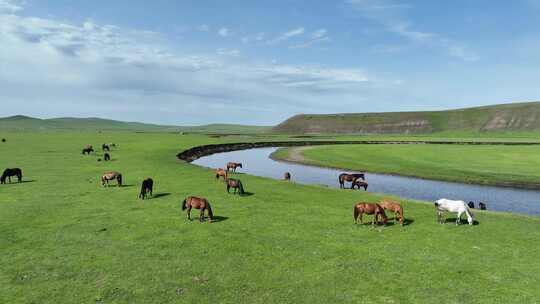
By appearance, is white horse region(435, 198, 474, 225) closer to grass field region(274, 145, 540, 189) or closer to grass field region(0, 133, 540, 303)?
grass field region(0, 133, 540, 303)

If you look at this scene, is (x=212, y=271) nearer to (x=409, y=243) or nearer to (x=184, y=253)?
(x=184, y=253)

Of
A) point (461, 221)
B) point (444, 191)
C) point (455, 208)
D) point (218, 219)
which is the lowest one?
point (444, 191)

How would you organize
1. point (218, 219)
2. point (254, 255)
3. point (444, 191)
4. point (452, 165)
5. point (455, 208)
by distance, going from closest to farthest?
point (254, 255) → point (455, 208) → point (218, 219) → point (444, 191) → point (452, 165)

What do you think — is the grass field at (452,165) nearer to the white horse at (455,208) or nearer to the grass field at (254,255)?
the grass field at (254,255)

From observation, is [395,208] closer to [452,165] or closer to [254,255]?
[254,255]

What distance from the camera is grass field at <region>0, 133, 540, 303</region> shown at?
1214 cm

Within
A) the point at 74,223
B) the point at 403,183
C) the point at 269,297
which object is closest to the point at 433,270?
the point at 269,297

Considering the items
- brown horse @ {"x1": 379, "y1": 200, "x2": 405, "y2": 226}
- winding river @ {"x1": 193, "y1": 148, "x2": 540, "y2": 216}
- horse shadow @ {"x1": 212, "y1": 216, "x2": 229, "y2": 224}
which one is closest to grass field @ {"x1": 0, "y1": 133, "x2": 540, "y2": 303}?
horse shadow @ {"x1": 212, "y1": 216, "x2": 229, "y2": 224}

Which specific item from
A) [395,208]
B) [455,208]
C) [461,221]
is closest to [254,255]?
[395,208]

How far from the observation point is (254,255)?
15.2m

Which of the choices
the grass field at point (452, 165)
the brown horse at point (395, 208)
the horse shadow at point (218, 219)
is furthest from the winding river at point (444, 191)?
the horse shadow at point (218, 219)

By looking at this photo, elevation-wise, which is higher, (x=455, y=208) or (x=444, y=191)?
(x=455, y=208)

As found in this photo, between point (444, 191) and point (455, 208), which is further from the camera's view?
point (444, 191)

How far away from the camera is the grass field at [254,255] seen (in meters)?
12.1
